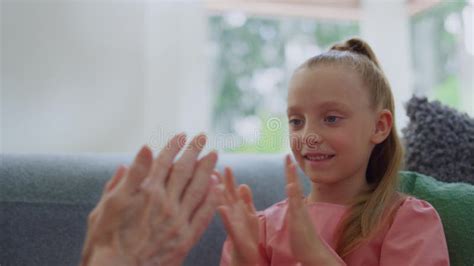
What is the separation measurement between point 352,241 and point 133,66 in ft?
3.55

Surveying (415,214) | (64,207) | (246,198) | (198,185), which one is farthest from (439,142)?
(64,207)

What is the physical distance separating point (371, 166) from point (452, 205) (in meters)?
0.16

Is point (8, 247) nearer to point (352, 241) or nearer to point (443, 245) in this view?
point (352, 241)

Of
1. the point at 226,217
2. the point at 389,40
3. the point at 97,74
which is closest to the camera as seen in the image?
the point at 226,217

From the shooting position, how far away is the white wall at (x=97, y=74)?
5.45ft

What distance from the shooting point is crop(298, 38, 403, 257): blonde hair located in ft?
2.96

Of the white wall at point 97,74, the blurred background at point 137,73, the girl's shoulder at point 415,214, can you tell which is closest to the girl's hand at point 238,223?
the girl's shoulder at point 415,214

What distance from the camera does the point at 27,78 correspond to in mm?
1663

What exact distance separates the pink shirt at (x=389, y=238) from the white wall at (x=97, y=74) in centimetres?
73

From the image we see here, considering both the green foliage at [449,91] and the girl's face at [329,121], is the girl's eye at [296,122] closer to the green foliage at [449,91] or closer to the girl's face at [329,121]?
the girl's face at [329,121]

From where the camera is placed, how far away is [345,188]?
97cm

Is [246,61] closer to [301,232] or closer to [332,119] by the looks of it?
[332,119]

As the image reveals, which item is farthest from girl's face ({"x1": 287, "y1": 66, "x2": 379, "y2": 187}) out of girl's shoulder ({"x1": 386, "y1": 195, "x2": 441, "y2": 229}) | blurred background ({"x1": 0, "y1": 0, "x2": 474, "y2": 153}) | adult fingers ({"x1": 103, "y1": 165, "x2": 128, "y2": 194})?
blurred background ({"x1": 0, "y1": 0, "x2": 474, "y2": 153})

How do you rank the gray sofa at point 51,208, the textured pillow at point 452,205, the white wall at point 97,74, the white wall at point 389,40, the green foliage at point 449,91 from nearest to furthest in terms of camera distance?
the textured pillow at point 452,205, the gray sofa at point 51,208, the white wall at point 97,74, the white wall at point 389,40, the green foliage at point 449,91
